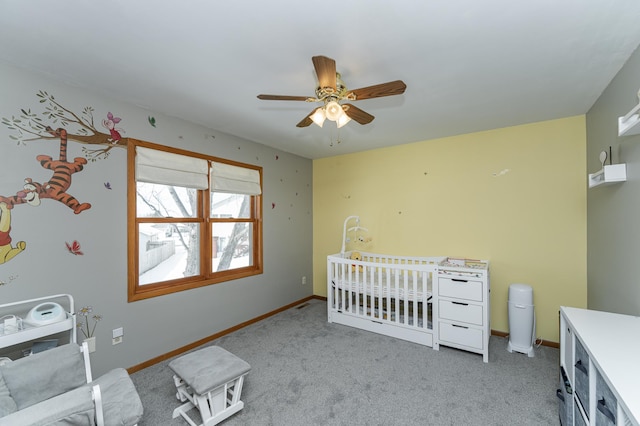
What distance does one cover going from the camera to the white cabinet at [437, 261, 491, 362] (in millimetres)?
2625

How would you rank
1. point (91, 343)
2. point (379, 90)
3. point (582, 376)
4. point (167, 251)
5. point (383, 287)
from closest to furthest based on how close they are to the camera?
1. point (582, 376)
2. point (379, 90)
3. point (91, 343)
4. point (167, 251)
5. point (383, 287)

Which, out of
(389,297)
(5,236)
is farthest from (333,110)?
(5,236)

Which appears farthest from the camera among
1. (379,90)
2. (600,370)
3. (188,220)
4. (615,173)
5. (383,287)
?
(383,287)

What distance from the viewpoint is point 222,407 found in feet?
6.15

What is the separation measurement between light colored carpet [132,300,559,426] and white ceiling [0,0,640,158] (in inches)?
95.5

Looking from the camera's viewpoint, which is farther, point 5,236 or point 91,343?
point 91,343

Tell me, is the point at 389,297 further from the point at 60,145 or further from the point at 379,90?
the point at 60,145

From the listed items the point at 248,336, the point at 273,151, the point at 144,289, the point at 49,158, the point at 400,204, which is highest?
the point at 273,151

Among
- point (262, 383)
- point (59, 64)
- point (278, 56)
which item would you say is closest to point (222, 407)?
point (262, 383)

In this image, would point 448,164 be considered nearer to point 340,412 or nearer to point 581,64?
point 581,64

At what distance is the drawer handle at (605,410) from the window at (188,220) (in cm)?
313

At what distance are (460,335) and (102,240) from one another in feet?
11.3

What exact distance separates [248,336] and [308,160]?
287cm

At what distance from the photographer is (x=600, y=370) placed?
1.09 m
